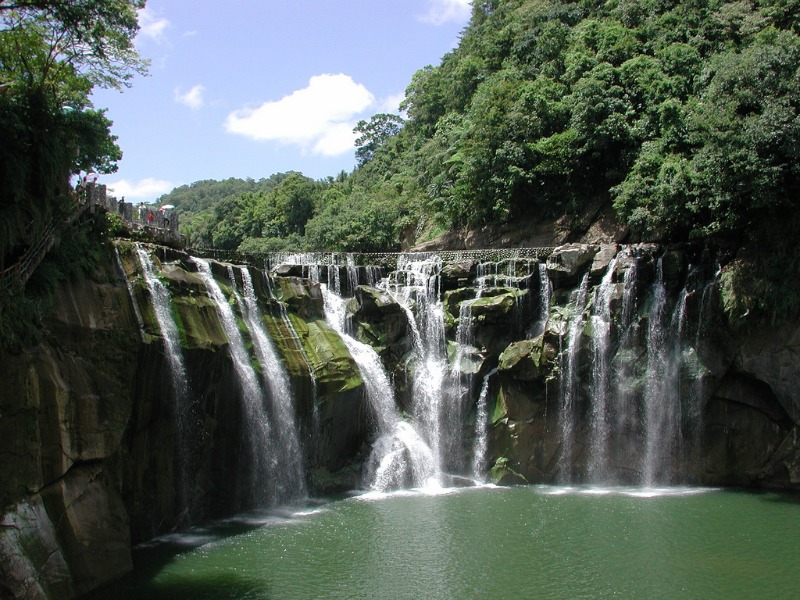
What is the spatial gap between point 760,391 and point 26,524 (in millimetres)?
22904

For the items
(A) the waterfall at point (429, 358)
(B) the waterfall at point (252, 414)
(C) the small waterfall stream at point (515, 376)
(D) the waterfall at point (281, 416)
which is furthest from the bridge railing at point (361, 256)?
(D) the waterfall at point (281, 416)

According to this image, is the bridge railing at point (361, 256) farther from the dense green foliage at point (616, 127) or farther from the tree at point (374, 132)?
the tree at point (374, 132)

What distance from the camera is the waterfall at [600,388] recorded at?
83.7 ft

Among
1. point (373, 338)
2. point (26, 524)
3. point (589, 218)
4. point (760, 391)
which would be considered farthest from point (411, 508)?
point (589, 218)

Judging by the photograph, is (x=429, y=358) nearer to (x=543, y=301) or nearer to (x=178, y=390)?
(x=543, y=301)

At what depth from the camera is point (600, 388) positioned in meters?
25.8

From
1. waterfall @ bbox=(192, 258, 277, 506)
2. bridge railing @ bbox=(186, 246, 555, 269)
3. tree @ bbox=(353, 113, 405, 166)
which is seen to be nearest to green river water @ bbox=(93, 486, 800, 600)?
waterfall @ bbox=(192, 258, 277, 506)

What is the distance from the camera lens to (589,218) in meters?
33.2

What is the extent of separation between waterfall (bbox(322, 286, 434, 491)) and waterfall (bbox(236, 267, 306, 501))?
3.11 m

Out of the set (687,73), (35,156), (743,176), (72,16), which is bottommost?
(35,156)

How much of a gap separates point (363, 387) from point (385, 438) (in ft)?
7.36

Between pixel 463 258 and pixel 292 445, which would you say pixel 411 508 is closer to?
pixel 292 445

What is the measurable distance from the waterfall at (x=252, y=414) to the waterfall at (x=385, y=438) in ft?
13.9

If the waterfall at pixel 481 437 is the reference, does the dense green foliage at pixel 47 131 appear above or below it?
above
